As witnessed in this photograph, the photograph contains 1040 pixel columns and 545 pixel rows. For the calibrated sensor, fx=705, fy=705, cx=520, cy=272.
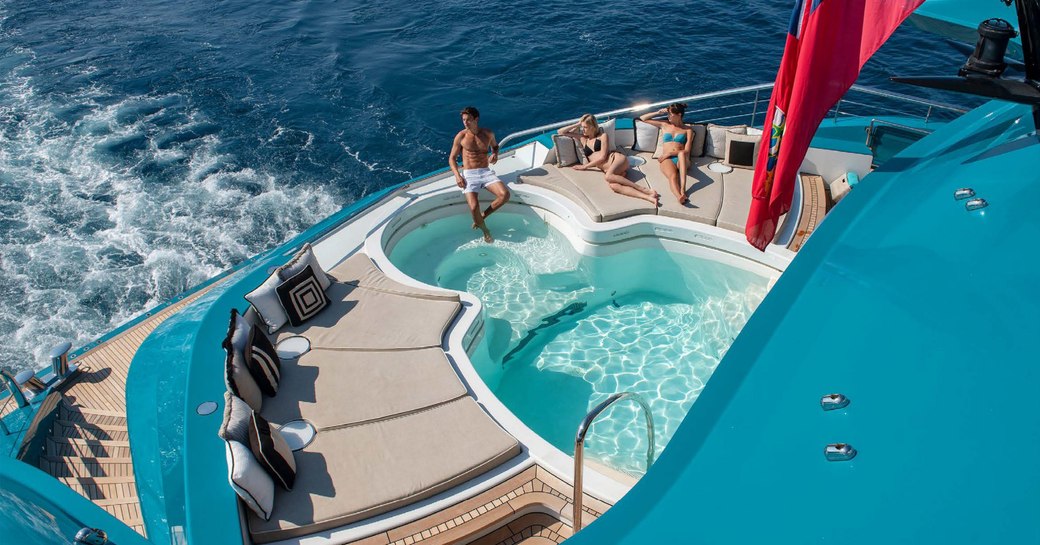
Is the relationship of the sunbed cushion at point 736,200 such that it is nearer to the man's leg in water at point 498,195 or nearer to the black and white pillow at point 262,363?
the man's leg in water at point 498,195

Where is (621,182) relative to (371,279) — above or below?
above

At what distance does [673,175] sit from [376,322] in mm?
4439

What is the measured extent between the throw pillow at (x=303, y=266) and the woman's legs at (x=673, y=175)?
14.8ft

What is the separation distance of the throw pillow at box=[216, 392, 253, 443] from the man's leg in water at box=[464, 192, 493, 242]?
451cm

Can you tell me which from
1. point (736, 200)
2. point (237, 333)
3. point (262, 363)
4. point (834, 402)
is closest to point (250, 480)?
point (262, 363)

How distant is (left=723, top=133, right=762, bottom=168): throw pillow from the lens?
9.56m

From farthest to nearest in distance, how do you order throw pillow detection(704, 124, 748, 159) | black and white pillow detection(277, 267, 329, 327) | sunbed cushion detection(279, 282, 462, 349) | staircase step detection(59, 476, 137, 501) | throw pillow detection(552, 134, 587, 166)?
throw pillow detection(552, 134, 587, 166) → throw pillow detection(704, 124, 748, 159) → black and white pillow detection(277, 267, 329, 327) → sunbed cushion detection(279, 282, 462, 349) → staircase step detection(59, 476, 137, 501)

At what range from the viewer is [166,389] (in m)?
6.61

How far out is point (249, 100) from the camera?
16.1 metres

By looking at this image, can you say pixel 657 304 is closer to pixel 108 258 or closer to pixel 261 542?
pixel 261 542

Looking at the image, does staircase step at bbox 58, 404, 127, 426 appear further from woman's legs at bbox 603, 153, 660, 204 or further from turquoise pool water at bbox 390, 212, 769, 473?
woman's legs at bbox 603, 153, 660, 204

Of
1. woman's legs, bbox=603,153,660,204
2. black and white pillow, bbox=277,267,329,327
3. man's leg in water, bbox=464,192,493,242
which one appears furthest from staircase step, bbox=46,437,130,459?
woman's legs, bbox=603,153,660,204

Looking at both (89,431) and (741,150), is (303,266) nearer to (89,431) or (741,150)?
(89,431)

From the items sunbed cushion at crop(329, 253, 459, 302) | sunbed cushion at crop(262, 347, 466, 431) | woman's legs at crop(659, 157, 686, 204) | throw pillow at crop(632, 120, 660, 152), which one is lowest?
sunbed cushion at crop(262, 347, 466, 431)
